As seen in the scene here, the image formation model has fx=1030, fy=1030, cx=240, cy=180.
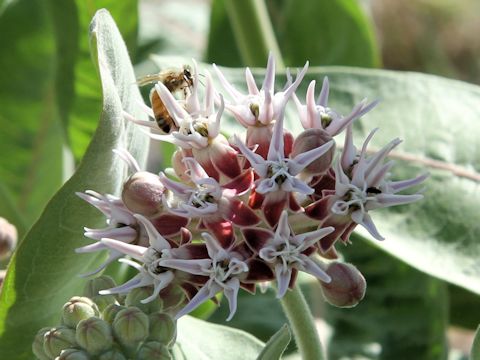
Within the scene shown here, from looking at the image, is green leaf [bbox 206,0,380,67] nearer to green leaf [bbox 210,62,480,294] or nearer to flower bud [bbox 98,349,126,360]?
green leaf [bbox 210,62,480,294]

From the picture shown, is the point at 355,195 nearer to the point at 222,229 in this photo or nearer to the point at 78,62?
the point at 222,229

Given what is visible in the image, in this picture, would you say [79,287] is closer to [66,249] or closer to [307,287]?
[66,249]

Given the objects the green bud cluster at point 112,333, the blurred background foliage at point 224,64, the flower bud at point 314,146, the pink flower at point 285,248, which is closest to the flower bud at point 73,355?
the green bud cluster at point 112,333

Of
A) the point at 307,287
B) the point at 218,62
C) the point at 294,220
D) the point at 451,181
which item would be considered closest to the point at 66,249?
the point at 294,220

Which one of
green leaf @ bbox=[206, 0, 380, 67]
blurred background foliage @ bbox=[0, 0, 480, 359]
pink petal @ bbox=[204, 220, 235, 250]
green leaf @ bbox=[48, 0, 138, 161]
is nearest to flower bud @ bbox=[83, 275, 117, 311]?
pink petal @ bbox=[204, 220, 235, 250]

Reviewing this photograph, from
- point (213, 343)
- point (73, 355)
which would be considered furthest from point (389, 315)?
point (73, 355)
